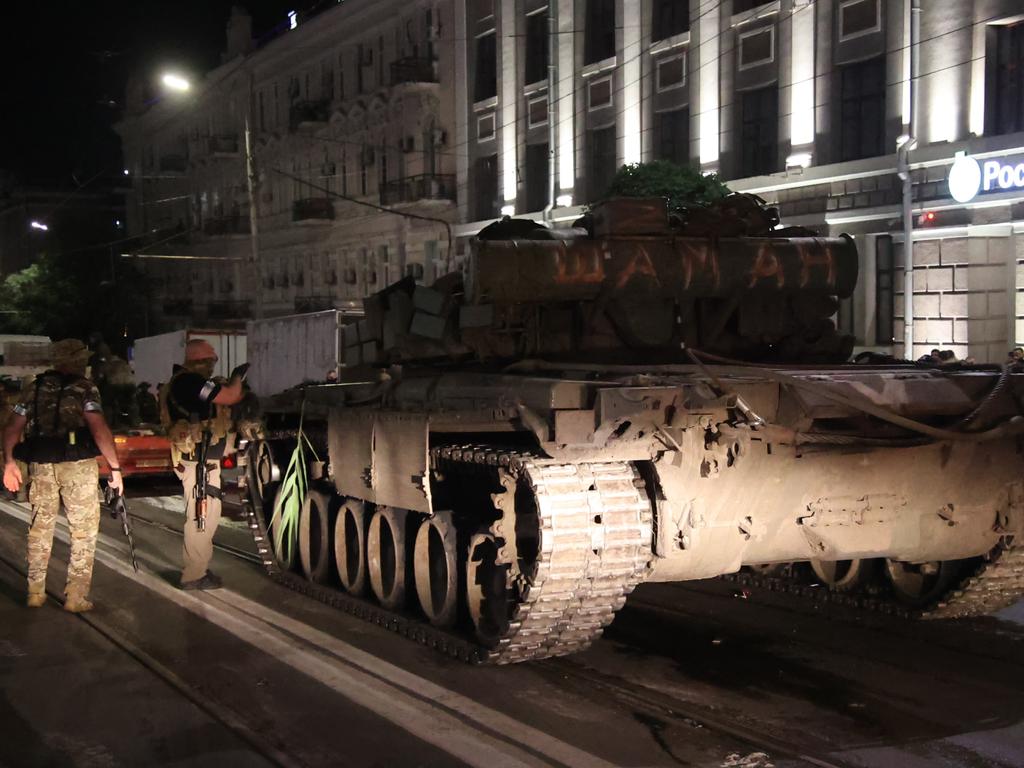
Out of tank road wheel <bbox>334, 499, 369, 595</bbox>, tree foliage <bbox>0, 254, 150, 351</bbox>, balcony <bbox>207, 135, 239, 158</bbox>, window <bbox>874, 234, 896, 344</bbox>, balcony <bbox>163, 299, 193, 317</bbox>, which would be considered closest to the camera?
tank road wheel <bbox>334, 499, 369, 595</bbox>

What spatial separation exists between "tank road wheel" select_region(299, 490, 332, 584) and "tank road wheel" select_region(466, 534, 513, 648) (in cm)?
227

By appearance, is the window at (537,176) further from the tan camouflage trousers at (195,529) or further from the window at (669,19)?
the tan camouflage trousers at (195,529)

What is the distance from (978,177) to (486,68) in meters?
15.7

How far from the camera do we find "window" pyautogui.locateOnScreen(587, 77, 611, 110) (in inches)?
1057

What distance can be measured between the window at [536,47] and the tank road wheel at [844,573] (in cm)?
2145

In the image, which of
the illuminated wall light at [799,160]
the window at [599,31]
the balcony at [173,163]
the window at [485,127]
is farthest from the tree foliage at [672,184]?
the balcony at [173,163]

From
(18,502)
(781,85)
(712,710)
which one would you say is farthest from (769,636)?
(781,85)

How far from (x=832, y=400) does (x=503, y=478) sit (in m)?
1.77

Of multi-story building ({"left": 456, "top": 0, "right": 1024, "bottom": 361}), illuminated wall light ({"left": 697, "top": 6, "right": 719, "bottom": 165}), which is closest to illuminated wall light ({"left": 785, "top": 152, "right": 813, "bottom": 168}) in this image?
multi-story building ({"left": 456, "top": 0, "right": 1024, "bottom": 361})

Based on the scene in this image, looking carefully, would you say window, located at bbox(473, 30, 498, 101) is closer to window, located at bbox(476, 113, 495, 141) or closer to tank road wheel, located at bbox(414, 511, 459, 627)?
window, located at bbox(476, 113, 495, 141)

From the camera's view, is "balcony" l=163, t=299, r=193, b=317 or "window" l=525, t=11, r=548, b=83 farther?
"balcony" l=163, t=299, r=193, b=317

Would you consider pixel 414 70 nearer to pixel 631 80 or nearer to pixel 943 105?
pixel 631 80

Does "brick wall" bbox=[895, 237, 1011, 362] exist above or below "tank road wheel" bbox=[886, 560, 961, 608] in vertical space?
above

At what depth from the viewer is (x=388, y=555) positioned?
29.0 ft
